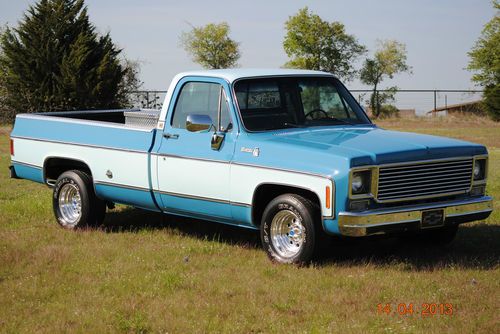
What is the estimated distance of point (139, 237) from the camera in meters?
9.80

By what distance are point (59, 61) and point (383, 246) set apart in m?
28.8

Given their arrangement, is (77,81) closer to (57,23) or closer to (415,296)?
(57,23)

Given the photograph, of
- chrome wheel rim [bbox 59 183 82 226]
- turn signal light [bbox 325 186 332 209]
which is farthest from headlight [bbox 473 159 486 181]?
chrome wheel rim [bbox 59 183 82 226]

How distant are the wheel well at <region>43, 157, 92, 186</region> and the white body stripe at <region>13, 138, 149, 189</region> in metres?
0.11

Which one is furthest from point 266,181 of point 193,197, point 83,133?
point 83,133

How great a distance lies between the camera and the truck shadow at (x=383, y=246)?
823 cm

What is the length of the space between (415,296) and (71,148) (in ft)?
16.4

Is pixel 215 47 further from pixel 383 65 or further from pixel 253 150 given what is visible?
pixel 253 150

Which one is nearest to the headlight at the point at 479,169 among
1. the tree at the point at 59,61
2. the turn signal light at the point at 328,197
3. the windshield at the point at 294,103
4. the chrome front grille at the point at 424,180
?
the chrome front grille at the point at 424,180

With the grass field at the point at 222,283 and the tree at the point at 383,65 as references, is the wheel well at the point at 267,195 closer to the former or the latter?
the grass field at the point at 222,283

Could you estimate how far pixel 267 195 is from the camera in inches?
335

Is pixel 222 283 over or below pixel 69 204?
below

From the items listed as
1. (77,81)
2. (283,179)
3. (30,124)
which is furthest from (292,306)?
(77,81)

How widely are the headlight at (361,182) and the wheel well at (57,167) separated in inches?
159
